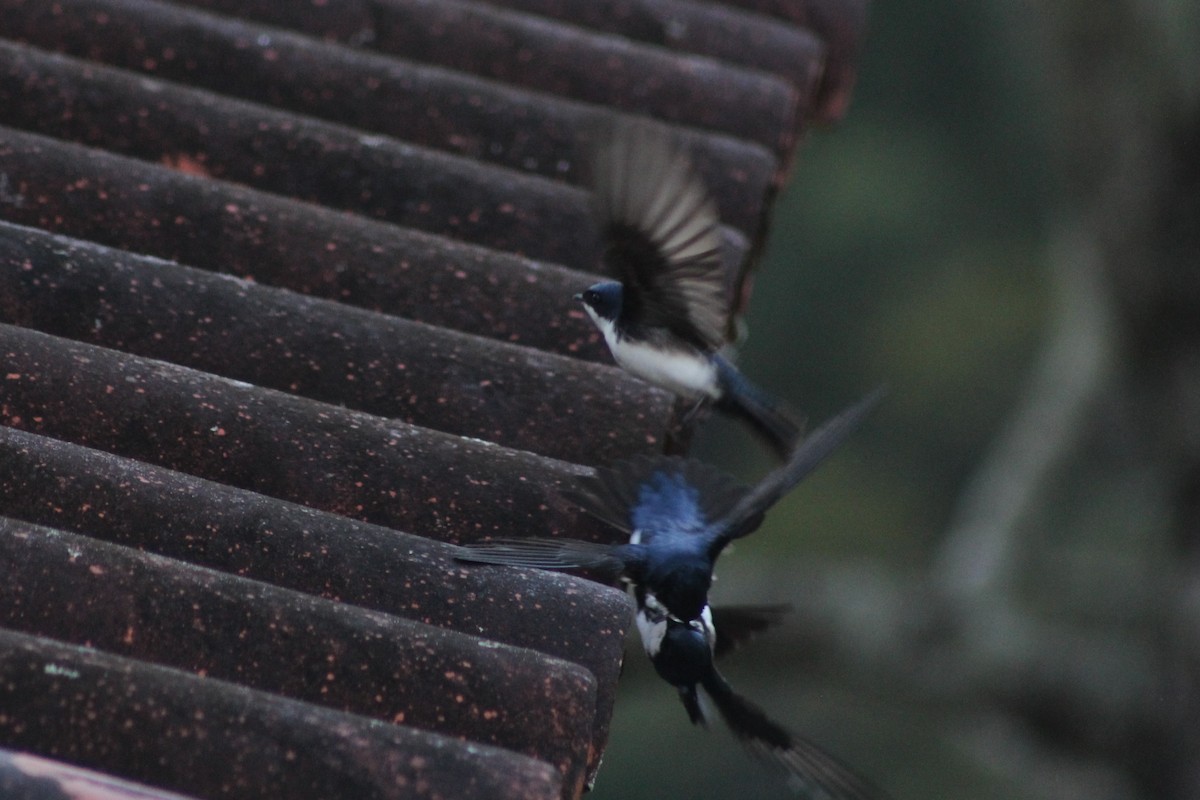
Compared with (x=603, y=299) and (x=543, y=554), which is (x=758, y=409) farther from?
(x=543, y=554)

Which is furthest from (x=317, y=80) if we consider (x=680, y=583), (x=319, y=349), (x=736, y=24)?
(x=680, y=583)

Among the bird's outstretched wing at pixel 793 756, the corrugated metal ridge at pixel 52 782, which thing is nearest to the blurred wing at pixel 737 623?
the bird's outstretched wing at pixel 793 756

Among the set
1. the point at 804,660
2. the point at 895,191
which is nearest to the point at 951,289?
the point at 895,191

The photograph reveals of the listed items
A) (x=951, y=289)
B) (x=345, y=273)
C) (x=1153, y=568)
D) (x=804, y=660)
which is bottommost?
(x=951, y=289)

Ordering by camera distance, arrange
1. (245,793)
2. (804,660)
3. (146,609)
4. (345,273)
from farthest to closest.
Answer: (804,660), (345,273), (146,609), (245,793)

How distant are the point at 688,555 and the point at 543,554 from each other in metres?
0.34

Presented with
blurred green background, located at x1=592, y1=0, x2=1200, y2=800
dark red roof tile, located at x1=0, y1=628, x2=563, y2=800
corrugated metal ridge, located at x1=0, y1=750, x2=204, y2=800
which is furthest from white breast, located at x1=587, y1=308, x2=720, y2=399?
blurred green background, located at x1=592, y1=0, x2=1200, y2=800

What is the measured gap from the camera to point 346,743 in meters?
1.08

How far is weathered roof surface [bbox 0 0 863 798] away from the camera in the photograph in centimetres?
111

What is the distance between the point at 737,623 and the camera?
6.48 ft

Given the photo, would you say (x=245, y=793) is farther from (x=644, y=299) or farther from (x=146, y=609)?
(x=644, y=299)

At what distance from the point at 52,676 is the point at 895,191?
1662cm

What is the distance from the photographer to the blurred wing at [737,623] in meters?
1.95

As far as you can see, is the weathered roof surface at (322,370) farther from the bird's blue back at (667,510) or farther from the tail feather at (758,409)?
the tail feather at (758,409)
